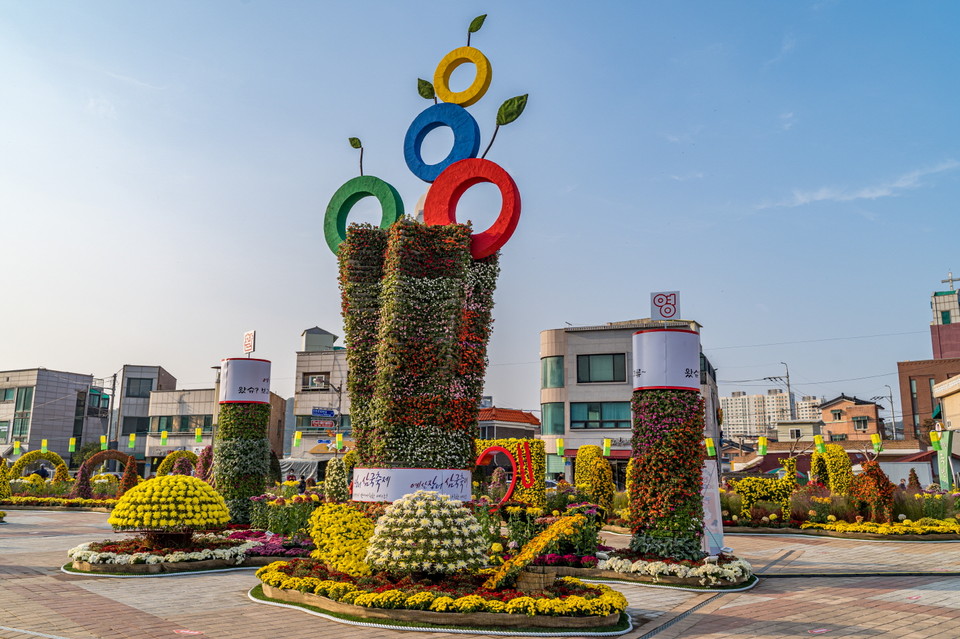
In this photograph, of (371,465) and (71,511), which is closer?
(371,465)

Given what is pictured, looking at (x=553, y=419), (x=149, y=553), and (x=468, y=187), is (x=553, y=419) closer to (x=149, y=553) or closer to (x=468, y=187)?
(x=468, y=187)

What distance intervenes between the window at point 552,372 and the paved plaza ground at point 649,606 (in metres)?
29.5

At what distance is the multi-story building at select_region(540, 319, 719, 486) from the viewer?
46.5 meters

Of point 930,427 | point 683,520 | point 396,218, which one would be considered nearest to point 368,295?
point 396,218

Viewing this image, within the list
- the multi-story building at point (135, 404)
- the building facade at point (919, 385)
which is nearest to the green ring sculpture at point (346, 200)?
the multi-story building at point (135, 404)

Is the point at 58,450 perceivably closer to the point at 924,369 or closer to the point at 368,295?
the point at 368,295

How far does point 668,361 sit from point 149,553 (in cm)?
1216

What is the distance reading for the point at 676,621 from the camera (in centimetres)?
1123

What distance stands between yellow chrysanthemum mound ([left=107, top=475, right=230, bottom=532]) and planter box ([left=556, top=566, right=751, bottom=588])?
8082mm

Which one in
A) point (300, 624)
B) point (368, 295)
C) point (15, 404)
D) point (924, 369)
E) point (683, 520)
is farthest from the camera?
point (924, 369)

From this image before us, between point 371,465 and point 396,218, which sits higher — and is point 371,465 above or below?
below

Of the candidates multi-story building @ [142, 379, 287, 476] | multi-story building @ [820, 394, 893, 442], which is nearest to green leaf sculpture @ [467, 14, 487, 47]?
multi-story building @ [142, 379, 287, 476]

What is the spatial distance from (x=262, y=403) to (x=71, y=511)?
56.6 ft

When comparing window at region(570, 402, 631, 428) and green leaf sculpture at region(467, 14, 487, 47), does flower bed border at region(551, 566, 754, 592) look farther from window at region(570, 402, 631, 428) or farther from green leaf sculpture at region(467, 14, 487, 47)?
window at region(570, 402, 631, 428)
